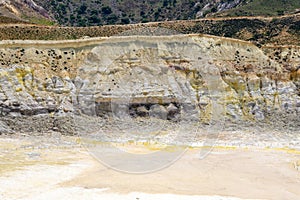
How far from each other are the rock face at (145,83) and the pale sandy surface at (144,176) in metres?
4.24

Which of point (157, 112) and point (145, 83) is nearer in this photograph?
point (157, 112)

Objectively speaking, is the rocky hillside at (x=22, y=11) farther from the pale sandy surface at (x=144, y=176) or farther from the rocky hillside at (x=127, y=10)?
the pale sandy surface at (x=144, y=176)

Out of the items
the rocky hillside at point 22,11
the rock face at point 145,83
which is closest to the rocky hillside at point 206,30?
the rock face at point 145,83

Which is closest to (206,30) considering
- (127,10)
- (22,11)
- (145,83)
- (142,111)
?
(145,83)

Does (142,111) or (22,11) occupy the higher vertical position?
(22,11)

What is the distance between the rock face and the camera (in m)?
35.0

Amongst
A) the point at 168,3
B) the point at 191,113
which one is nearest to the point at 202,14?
the point at 168,3

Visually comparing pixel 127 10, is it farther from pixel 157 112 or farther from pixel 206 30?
pixel 157 112

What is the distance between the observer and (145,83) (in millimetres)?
36812

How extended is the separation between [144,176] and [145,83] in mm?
13257

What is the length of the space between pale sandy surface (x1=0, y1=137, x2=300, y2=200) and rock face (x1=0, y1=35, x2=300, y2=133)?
13.9 feet

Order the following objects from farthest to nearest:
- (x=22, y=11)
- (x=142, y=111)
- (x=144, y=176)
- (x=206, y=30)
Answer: (x=22, y=11) < (x=206, y=30) < (x=142, y=111) < (x=144, y=176)

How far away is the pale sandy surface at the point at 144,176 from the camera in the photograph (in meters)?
21.3

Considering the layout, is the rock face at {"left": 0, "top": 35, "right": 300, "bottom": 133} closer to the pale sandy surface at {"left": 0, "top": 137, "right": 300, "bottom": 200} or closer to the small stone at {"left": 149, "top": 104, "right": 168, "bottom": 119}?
the small stone at {"left": 149, "top": 104, "right": 168, "bottom": 119}
